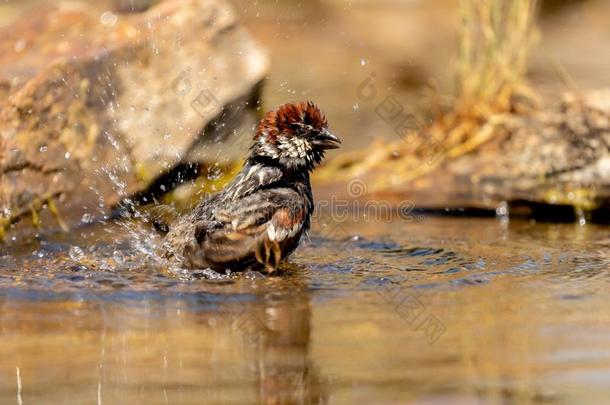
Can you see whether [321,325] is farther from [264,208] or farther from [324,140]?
[324,140]

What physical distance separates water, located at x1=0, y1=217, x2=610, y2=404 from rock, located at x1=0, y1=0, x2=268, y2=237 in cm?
66

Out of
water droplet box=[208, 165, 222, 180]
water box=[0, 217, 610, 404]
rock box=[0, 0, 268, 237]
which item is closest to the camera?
water box=[0, 217, 610, 404]

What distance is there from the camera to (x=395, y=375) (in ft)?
12.1

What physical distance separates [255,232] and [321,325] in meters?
1.31

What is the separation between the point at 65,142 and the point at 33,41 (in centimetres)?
110

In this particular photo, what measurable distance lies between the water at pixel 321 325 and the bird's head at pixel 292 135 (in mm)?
665

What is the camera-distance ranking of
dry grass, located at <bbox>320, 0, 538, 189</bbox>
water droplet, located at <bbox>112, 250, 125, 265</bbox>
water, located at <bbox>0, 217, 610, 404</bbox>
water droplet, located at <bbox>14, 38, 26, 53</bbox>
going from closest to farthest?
water, located at <bbox>0, 217, 610, 404</bbox>, water droplet, located at <bbox>112, 250, 125, 265</bbox>, water droplet, located at <bbox>14, 38, 26, 53</bbox>, dry grass, located at <bbox>320, 0, 538, 189</bbox>

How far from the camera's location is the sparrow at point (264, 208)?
223 inches

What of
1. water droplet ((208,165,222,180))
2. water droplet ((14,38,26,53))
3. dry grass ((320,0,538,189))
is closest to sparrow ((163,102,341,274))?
water droplet ((208,165,222,180))

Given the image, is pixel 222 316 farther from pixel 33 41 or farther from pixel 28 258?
pixel 33 41

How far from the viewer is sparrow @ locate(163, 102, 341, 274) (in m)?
5.68

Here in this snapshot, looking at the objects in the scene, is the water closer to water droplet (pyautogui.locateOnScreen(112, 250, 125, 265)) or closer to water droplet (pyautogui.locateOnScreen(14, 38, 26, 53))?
water droplet (pyautogui.locateOnScreen(112, 250, 125, 265))

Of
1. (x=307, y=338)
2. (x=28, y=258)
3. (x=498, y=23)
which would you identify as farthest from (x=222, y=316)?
(x=498, y=23)

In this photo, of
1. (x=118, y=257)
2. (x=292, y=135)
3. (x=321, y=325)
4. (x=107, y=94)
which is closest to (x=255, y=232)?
(x=292, y=135)
